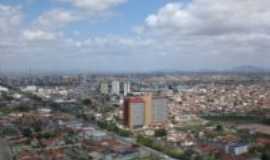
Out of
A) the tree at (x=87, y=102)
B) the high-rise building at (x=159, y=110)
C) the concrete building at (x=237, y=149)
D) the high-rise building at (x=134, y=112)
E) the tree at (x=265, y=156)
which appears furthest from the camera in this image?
the tree at (x=87, y=102)

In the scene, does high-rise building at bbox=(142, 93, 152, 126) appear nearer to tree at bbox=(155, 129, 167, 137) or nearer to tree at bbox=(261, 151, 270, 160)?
tree at bbox=(155, 129, 167, 137)

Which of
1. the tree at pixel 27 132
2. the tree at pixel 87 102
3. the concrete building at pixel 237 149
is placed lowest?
the concrete building at pixel 237 149

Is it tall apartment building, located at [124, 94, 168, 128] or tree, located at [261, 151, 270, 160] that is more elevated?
tall apartment building, located at [124, 94, 168, 128]

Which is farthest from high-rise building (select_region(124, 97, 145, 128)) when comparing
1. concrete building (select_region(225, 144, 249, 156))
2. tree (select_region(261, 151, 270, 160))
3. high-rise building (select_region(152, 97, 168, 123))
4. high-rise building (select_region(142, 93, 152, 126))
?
tree (select_region(261, 151, 270, 160))

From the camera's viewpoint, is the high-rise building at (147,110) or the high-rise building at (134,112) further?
the high-rise building at (147,110)

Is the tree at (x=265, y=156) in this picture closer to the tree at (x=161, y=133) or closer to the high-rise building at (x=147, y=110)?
the tree at (x=161, y=133)

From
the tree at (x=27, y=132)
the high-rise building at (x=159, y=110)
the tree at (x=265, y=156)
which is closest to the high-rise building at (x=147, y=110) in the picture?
the high-rise building at (x=159, y=110)
